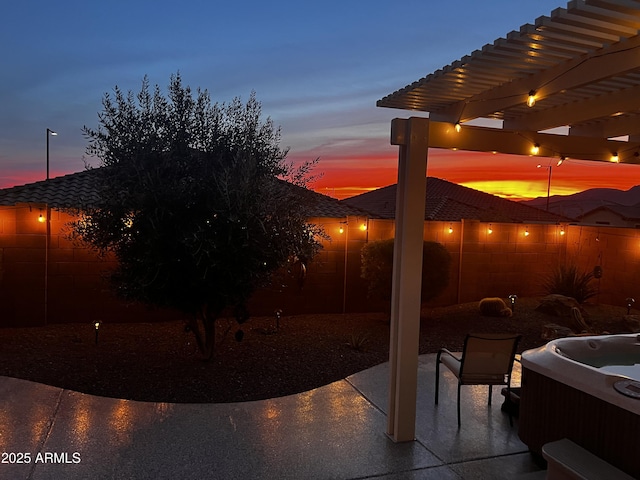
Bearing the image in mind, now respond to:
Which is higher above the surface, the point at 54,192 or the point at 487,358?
the point at 54,192

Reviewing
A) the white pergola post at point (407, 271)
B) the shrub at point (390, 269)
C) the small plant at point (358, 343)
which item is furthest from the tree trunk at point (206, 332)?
the shrub at point (390, 269)

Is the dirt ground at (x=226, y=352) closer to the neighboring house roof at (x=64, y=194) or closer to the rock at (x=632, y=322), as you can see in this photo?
the rock at (x=632, y=322)

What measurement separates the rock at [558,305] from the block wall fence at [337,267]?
1212 millimetres

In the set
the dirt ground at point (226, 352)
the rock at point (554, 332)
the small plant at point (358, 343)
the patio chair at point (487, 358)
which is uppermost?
the patio chair at point (487, 358)

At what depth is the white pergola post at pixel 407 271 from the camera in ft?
12.8

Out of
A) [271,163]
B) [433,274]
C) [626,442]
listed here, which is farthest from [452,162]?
[626,442]

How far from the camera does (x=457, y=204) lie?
54.7 ft

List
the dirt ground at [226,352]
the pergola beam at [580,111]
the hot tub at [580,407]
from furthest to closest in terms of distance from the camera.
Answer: the dirt ground at [226,352] → the pergola beam at [580,111] → the hot tub at [580,407]

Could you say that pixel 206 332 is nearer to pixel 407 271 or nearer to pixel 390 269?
pixel 407 271

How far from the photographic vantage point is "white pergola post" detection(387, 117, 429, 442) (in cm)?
392

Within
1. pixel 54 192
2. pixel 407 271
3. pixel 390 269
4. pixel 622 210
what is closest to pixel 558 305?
pixel 390 269

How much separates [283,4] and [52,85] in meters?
5.22

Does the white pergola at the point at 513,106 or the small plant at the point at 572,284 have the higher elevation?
the white pergola at the point at 513,106

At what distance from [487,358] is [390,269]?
13.5 ft
